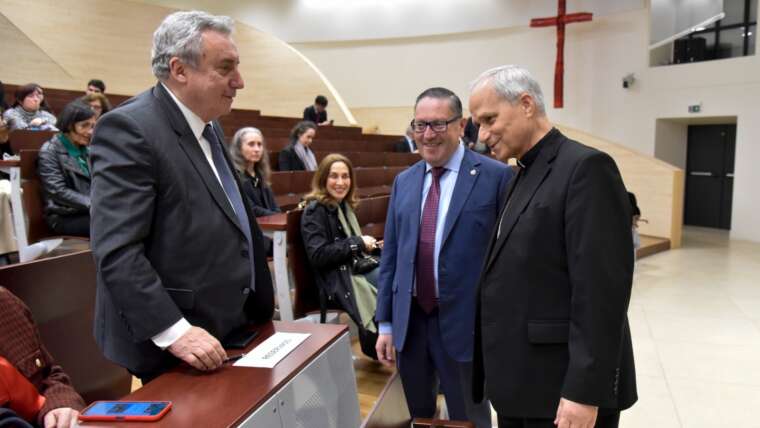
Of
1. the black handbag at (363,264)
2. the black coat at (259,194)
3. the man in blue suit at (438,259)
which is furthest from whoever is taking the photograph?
the black coat at (259,194)

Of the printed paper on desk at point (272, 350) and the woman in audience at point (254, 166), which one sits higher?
the woman in audience at point (254, 166)

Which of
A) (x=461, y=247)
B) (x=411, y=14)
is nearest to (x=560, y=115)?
(x=411, y=14)

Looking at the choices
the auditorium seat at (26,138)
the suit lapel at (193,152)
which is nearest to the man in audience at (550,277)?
the suit lapel at (193,152)

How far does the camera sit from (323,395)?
1.25 metres

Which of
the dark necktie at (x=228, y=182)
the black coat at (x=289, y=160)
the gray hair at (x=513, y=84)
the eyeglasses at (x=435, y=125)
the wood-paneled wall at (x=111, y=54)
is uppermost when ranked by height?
the wood-paneled wall at (x=111, y=54)

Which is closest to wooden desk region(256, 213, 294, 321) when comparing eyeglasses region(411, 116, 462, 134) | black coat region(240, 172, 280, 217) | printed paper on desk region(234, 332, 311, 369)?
black coat region(240, 172, 280, 217)

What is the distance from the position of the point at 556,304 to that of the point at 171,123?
2.90ft

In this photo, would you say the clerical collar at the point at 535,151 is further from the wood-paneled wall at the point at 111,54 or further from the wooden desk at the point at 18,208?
the wood-paneled wall at the point at 111,54

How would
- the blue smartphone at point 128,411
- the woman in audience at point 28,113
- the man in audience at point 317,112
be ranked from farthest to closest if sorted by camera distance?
1. the man in audience at point 317,112
2. the woman in audience at point 28,113
3. the blue smartphone at point 128,411

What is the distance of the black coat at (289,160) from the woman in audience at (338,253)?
6.83ft

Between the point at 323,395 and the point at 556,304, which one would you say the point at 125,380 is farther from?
the point at 556,304

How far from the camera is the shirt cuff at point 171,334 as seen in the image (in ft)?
3.61

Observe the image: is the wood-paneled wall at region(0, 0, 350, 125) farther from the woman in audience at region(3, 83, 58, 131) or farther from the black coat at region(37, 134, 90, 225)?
the black coat at region(37, 134, 90, 225)

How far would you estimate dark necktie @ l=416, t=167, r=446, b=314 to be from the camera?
1794 millimetres
